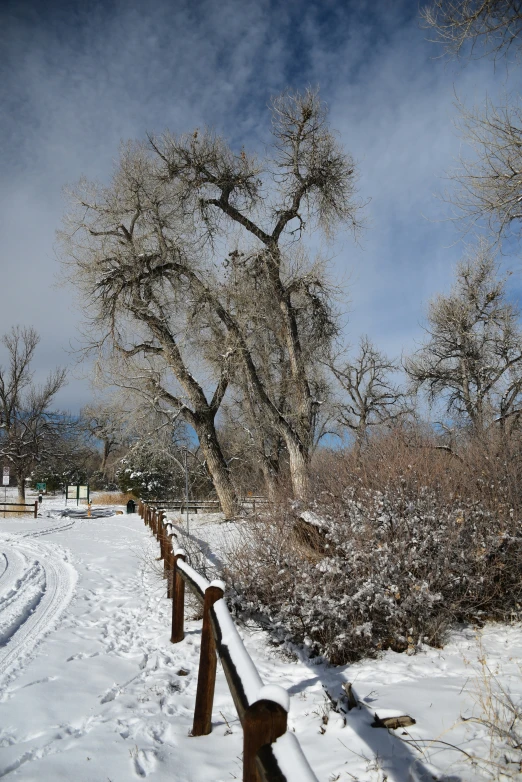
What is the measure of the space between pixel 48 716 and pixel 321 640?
2.77 metres

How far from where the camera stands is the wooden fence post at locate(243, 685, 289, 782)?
1.83 m

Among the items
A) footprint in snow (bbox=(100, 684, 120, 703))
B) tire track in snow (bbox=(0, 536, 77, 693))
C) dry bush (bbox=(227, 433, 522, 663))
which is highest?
dry bush (bbox=(227, 433, 522, 663))

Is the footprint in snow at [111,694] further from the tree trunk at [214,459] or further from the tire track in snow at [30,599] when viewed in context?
the tree trunk at [214,459]

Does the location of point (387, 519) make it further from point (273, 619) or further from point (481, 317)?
point (481, 317)

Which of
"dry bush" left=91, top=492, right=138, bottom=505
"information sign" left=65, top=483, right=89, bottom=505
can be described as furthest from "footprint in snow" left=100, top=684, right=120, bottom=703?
"dry bush" left=91, top=492, right=138, bottom=505

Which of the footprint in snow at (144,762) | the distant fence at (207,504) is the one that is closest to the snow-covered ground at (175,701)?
the footprint in snow at (144,762)

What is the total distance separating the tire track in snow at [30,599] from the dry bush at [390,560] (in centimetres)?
239

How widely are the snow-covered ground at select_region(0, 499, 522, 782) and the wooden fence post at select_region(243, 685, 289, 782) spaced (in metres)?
1.49

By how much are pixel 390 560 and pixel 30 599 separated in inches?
216

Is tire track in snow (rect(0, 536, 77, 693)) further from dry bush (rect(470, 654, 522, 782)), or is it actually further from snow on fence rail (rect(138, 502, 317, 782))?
dry bush (rect(470, 654, 522, 782))

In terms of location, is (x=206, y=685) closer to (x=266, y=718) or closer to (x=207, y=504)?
(x=266, y=718)

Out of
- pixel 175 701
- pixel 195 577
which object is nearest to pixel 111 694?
pixel 175 701

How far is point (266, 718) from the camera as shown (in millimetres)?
1852

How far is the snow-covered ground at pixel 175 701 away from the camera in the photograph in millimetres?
3141
